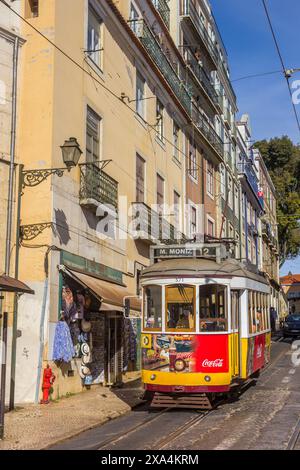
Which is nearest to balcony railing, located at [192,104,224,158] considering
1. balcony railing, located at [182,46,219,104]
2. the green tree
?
balcony railing, located at [182,46,219,104]

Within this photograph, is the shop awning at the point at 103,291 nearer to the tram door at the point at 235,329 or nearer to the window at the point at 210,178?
the tram door at the point at 235,329

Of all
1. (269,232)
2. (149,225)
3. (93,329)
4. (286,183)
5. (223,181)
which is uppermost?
(286,183)

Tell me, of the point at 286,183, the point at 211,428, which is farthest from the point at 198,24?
the point at 286,183

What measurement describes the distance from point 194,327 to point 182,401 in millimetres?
1414

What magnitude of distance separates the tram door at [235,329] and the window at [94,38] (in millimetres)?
7763

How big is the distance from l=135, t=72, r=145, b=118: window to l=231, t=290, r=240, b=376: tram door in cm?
970

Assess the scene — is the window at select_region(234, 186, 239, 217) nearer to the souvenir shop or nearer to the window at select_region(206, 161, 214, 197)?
the window at select_region(206, 161, 214, 197)

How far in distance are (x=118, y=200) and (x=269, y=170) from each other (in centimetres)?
4660

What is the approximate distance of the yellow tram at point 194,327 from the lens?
11086 mm

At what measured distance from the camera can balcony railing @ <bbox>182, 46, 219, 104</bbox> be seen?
27.7 meters

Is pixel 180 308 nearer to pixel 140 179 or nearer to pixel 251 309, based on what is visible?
pixel 251 309

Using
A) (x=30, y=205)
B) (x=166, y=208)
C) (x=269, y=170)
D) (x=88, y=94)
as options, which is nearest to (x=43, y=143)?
(x=30, y=205)

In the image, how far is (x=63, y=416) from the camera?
10.7 m

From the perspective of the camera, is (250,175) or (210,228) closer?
(210,228)
